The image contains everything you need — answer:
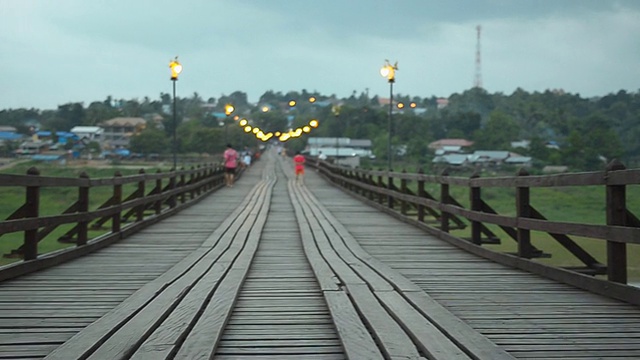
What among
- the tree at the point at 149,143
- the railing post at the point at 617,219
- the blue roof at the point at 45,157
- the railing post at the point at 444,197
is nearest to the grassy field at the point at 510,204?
the blue roof at the point at 45,157

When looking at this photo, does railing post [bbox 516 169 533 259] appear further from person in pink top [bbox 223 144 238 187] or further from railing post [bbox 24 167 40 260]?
person in pink top [bbox 223 144 238 187]

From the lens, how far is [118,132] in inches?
1430

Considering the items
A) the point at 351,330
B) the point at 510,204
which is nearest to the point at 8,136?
the point at 351,330

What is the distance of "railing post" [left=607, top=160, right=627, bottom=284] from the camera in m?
6.41

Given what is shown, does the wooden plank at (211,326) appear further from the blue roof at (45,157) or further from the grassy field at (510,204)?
the blue roof at (45,157)

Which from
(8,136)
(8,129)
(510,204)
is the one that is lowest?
(510,204)

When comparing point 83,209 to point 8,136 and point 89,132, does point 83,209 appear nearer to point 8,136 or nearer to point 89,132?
point 8,136

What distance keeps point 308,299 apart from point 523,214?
129 inches

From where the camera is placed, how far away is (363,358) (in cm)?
439

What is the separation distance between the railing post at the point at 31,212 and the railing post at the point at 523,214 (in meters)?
5.57

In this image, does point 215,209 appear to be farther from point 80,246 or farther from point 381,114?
point 381,114

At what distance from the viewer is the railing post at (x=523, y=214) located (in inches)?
338

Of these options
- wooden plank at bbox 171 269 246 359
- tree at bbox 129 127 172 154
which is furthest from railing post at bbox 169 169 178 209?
wooden plank at bbox 171 269 246 359

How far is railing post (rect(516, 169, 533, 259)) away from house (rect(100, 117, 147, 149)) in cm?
2276
